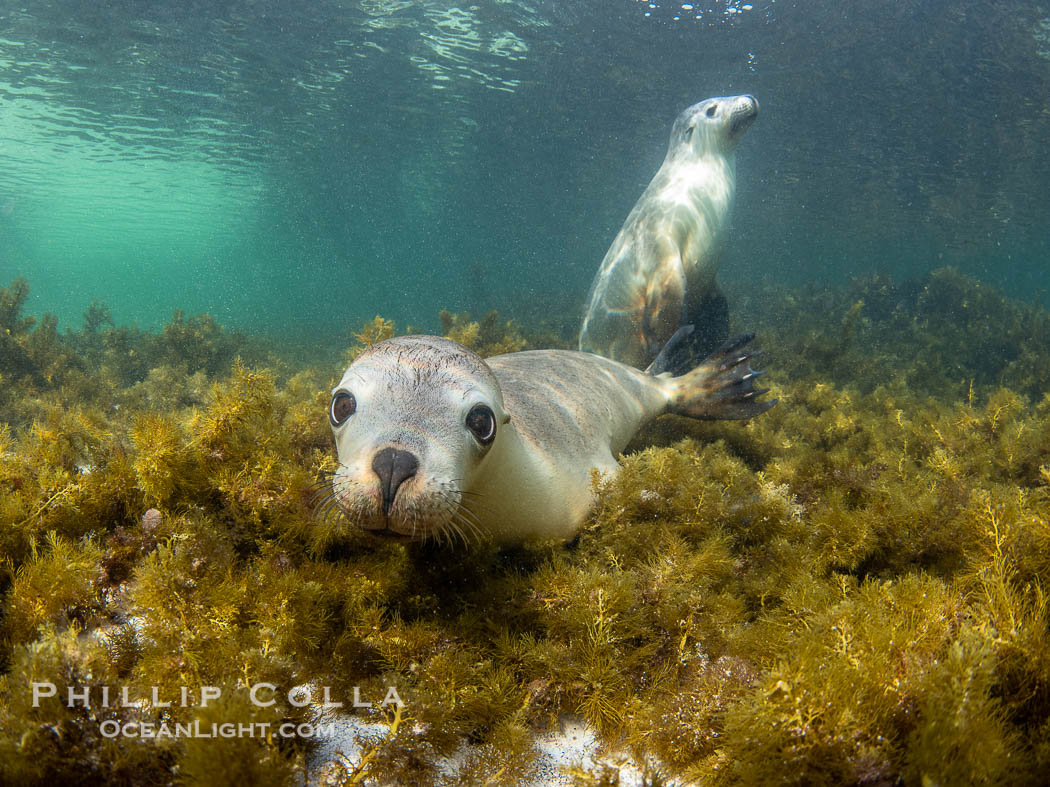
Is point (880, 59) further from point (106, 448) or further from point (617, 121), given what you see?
point (106, 448)

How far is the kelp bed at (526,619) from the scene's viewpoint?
40.4 inches

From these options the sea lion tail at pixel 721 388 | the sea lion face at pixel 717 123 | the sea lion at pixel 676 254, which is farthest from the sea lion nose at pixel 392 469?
the sea lion face at pixel 717 123

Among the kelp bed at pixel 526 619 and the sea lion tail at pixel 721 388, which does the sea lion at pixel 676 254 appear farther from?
the kelp bed at pixel 526 619

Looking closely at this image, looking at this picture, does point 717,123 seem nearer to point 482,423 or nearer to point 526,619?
point 482,423

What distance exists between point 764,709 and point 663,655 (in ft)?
1.92

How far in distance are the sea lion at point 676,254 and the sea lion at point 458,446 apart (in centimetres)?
172

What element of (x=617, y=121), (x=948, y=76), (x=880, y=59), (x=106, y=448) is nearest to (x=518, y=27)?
(x=617, y=121)

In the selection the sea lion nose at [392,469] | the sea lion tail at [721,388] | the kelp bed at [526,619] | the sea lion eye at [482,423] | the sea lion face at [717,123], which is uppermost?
the sea lion face at [717,123]

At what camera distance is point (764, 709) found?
105 cm

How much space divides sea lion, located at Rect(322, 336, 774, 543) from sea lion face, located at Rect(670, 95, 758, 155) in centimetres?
393

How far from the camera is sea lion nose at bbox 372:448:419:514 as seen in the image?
145cm

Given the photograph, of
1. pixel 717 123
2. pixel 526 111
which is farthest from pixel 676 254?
pixel 526 111

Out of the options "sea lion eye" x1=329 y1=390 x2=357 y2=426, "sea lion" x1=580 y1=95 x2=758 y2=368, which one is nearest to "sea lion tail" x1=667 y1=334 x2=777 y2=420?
"sea lion" x1=580 y1=95 x2=758 y2=368

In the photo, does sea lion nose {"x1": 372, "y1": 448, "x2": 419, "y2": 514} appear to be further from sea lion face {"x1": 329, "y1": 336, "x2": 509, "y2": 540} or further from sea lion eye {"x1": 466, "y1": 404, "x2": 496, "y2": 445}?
sea lion eye {"x1": 466, "y1": 404, "x2": 496, "y2": 445}
